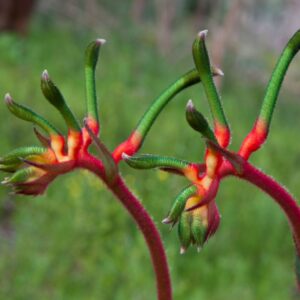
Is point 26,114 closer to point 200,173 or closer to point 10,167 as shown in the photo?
point 10,167

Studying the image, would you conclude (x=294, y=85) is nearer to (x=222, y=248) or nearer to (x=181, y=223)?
(x=222, y=248)

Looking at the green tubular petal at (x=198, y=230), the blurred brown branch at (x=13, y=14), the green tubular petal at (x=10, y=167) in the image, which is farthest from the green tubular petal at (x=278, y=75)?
the blurred brown branch at (x=13, y=14)

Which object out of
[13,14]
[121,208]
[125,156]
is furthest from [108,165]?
[13,14]

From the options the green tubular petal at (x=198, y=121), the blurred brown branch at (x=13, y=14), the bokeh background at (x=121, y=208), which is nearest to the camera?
the green tubular petal at (x=198, y=121)

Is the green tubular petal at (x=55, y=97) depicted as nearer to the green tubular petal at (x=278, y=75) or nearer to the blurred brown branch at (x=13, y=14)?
the green tubular petal at (x=278, y=75)

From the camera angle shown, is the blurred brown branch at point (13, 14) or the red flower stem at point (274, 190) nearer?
the red flower stem at point (274, 190)

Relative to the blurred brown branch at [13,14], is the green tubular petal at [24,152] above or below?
below
